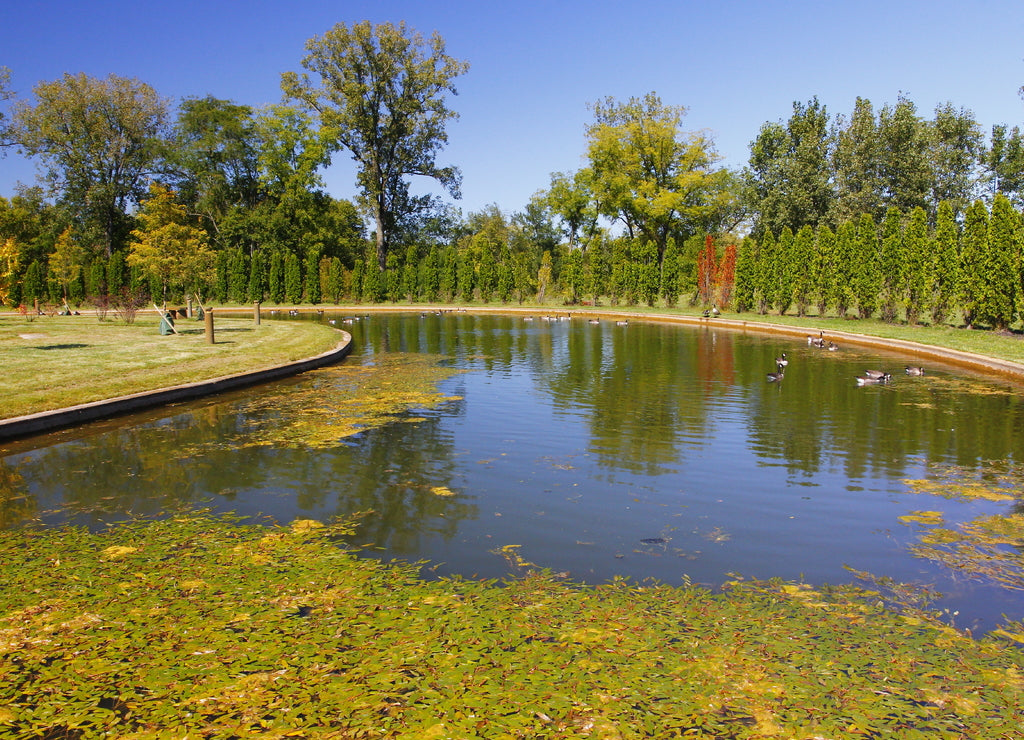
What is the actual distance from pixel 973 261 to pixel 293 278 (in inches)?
1481

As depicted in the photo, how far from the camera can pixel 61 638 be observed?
12.9 ft

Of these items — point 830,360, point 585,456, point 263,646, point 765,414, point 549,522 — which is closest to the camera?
point 263,646

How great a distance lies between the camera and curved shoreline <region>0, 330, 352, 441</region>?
9.43 m

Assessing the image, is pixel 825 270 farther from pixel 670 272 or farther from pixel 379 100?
pixel 379 100

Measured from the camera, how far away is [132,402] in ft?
36.5

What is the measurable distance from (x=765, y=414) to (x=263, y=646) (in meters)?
8.64

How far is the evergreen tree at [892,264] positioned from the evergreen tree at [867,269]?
23 centimetres

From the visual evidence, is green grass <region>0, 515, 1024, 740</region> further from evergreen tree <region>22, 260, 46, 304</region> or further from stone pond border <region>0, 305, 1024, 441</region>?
evergreen tree <region>22, 260, 46, 304</region>

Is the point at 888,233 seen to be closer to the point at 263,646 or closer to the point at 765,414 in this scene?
the point at 765,414

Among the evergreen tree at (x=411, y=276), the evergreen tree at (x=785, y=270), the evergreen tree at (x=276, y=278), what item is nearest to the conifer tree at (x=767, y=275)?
the evergreen tree at (x=785, y=270)

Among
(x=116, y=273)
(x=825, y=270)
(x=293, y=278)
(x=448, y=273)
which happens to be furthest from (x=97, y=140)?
(x=825, y=270)

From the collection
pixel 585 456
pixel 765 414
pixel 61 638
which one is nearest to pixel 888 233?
pixel 765 414

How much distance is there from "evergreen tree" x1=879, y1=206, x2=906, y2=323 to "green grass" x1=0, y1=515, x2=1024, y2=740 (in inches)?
903

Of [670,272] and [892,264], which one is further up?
[670,272]
